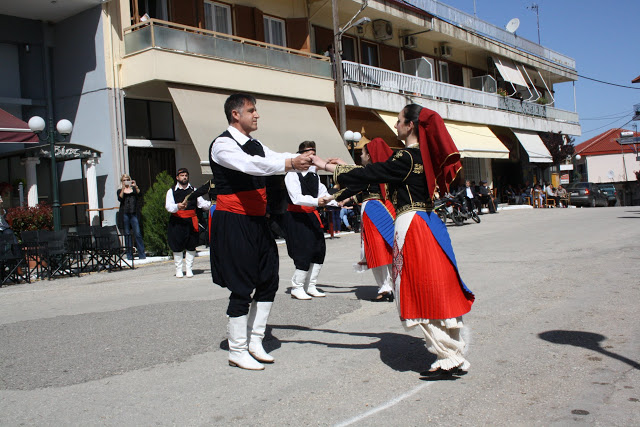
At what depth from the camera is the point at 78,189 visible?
59.1 feet

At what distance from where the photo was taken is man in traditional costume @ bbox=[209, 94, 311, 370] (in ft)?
16.3

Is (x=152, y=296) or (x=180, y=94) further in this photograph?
(x=180, y=94)

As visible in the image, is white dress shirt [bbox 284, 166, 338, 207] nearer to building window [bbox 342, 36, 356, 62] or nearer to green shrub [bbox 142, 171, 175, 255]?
green shrub [bbox 142, 171, 175, 255]

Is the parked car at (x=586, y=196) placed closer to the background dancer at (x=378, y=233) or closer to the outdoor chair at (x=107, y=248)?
the outdoor chair at (x=107, y=248)

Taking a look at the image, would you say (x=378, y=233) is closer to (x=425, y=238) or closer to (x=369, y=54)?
(x=425, y=238)

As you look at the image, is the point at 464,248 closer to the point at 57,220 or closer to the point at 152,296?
the point at 152,296

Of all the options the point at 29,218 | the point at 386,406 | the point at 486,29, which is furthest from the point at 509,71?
the point at 386,406

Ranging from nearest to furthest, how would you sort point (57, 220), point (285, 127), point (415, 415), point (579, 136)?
1. point (415, 415)
2. point (57, 220)
3. point (285, 127)
4. point (579, 136)

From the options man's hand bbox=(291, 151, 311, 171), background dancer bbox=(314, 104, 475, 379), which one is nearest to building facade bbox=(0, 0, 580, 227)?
man's hand bbox=(291, 151, 311, 171)

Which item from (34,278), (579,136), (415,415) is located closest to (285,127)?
(34,278)

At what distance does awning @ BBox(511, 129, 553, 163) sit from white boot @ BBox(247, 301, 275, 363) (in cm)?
3495

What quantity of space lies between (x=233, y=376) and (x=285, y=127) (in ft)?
54.0

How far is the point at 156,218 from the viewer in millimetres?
15586

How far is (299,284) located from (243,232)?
3290 mm
